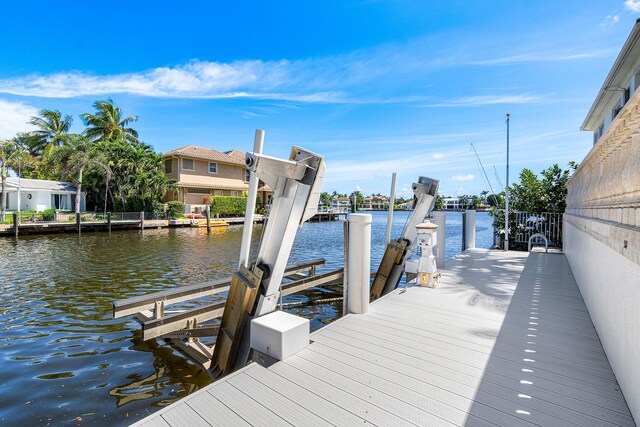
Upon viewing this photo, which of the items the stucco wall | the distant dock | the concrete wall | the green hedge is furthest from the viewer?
the stucco wall

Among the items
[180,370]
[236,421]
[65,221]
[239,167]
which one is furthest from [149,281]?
[239,167]

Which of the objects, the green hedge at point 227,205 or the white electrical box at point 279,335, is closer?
the white electrical box at point 279,335

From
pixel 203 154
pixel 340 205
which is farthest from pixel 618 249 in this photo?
pixel 340 205

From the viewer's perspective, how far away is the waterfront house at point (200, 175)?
99.0ft

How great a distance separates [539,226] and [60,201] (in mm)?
36395

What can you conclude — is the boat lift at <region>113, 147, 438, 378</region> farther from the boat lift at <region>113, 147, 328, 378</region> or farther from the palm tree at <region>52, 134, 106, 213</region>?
the palm tree at <region>52, 134, 106, 213</region>

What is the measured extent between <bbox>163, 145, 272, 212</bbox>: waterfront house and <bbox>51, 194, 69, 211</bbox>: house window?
8.68 m

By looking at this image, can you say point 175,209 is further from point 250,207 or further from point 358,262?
point 358,262

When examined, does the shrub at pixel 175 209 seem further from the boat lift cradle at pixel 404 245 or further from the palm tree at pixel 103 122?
the boat lift cradle at pixel 404 245

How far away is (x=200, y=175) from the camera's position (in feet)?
103

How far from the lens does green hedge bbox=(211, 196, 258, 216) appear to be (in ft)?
100

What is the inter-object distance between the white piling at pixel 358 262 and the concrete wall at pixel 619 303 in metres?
2.12

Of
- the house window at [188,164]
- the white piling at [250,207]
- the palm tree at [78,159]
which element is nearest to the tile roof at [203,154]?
the house window at [188,164]

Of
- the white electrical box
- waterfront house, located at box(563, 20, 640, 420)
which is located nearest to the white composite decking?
the white electrical box
